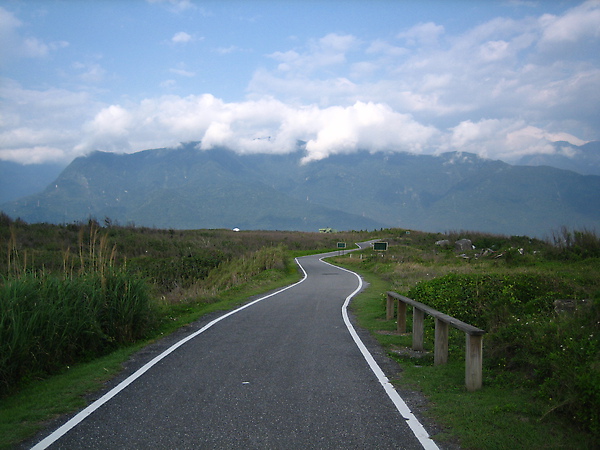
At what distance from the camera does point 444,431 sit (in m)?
4.88

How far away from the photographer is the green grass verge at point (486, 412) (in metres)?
4.49

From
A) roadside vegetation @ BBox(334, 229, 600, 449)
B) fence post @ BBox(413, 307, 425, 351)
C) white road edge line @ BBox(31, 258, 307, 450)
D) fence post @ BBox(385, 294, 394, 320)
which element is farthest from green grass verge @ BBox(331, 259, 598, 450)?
fence post @ BBox(385, 294, 394, 320)

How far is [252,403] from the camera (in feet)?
18.6

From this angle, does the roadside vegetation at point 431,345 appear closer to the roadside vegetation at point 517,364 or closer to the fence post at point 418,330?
the roadside vegetation at point 517,364

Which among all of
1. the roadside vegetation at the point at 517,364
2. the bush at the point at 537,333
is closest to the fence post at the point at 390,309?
the roadside vegetation at the point at 517,364

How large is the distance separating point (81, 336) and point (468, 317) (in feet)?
24.3

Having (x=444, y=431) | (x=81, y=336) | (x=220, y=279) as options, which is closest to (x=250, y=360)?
(x=81, y=336)

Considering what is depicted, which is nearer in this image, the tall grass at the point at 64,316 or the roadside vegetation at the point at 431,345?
the roadside vegetation at the point at 431,345

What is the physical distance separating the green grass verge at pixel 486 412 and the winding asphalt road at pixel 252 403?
39cm

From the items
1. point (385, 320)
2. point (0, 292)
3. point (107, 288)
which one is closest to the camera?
point (0, 292)

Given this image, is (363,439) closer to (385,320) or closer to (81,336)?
(81,336)

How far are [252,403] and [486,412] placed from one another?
2617 millimetres

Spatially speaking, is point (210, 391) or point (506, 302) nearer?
point (210, 391)

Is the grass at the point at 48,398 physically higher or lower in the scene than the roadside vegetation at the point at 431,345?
lower
